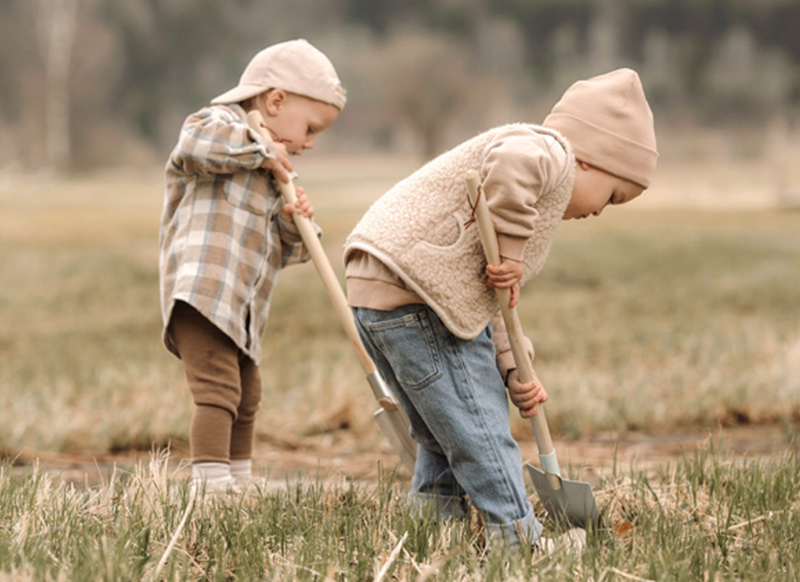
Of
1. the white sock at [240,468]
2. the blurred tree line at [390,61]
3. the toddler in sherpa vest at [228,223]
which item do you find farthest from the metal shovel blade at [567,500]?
the blurred tree line at [390,61]

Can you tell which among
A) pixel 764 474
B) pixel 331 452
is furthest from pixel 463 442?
pixel 331 452

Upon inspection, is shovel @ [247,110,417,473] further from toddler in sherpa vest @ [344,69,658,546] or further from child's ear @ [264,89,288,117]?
toddler in sherpa vest @ [344,69,658,546]

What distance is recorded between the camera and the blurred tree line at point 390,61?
77.9 ft

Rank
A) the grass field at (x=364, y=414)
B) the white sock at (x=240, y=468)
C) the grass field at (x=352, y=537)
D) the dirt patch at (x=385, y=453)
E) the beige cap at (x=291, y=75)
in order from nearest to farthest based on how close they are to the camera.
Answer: the grass field at (x=352, y=537)
the grass field at (x=364, y=414)
the beige cap at (x=291, y=75)
the white sock at (x=240, y=468)
the dirt patch at (x=385, y=453)

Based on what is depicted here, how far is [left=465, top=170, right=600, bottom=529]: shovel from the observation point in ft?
8.07

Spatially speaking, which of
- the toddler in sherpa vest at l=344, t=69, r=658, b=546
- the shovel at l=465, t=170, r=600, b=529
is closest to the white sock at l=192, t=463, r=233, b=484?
the toddler in sherpa vest at l=344, t=69, r=658, b=546

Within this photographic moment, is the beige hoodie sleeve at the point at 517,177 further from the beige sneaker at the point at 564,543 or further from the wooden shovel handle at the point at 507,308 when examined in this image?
the beige sneaker at the point at 564,543

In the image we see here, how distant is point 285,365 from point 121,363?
1008mm

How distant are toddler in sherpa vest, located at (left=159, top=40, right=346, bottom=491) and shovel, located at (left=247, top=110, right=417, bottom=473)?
0.05m

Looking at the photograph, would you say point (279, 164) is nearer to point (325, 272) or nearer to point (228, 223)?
point (228, 223)

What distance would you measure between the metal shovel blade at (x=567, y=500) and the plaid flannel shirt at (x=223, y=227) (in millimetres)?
1054

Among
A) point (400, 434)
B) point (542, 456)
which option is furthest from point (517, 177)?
point (400, 434)

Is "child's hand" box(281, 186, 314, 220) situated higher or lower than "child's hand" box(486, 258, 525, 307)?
higher

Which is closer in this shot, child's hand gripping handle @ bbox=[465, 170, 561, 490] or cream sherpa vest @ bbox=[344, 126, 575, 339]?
child's hand gripping handle @ bbox=[465, 170, 561, 490]
